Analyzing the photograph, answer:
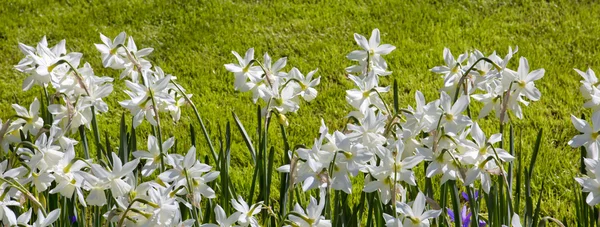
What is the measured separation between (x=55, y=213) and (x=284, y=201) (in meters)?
0.62

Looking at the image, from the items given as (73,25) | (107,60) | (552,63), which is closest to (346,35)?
(552,63)

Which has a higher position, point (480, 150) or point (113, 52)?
point (113, 52)

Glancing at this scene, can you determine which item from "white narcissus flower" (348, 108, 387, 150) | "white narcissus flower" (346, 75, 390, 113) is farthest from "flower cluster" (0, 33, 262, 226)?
"white narcissus flower" (346, 75, 390, 113)

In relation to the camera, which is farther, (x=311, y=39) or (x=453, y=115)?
(x=311, y=39)

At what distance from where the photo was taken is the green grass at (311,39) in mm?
3889

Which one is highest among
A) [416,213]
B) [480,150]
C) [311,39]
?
[480,150]

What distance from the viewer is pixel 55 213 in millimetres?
1402

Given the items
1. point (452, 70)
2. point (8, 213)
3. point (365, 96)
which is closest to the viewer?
point (8, 213)

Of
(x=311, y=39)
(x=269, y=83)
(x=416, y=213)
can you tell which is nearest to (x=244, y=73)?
(x=269, y=83)

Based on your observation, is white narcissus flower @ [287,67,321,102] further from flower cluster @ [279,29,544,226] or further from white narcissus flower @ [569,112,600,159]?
white narcissus flower @ [569,112,600,159]

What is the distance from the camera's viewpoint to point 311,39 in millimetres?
4840

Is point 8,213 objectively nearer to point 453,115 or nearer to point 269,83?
point 269,83

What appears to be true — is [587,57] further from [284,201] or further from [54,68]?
[54,68]

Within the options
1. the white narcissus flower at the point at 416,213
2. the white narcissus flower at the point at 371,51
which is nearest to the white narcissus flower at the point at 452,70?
the white narcissus flower at the point at 371,51
